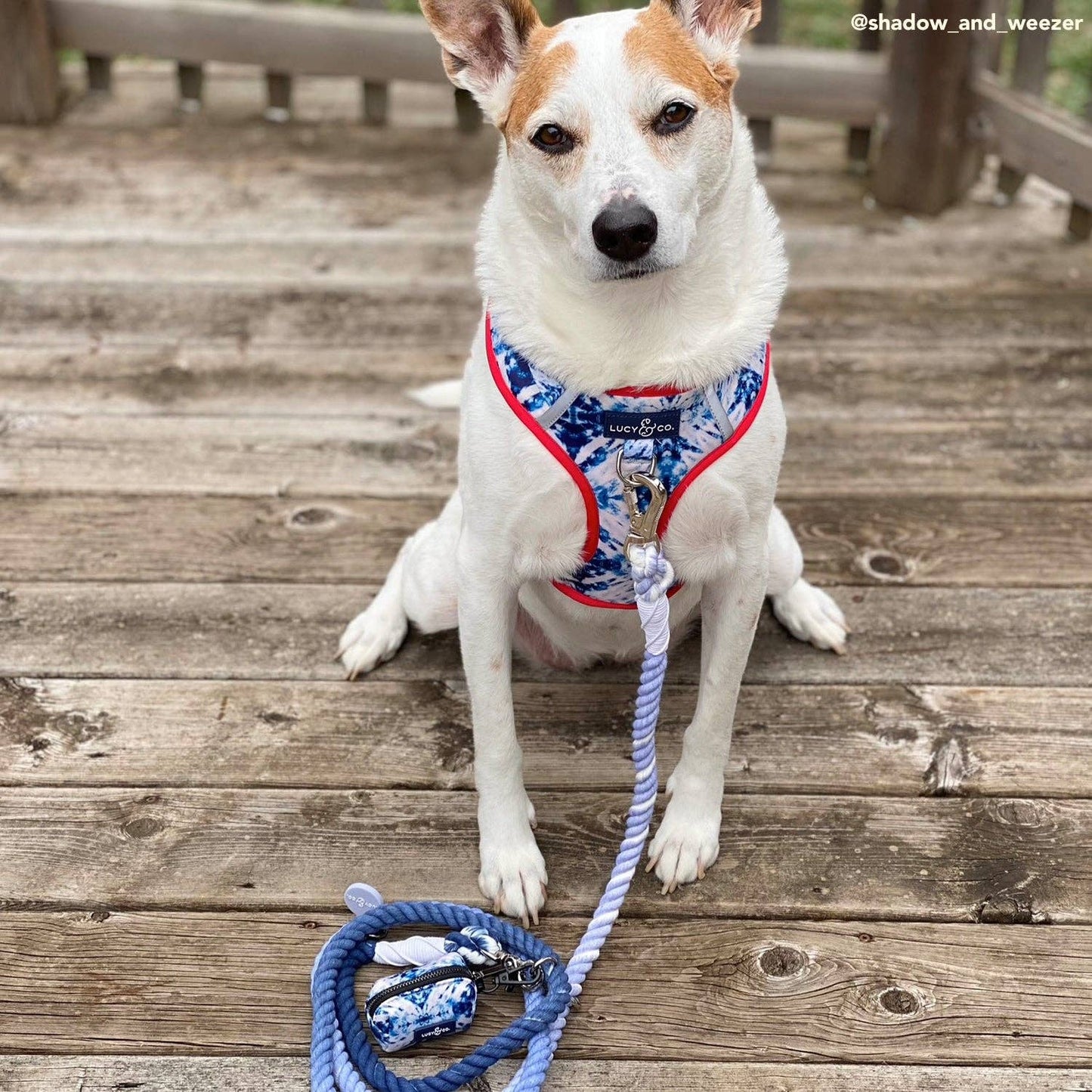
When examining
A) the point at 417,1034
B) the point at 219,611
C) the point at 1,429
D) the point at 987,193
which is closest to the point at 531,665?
the point at 219,611

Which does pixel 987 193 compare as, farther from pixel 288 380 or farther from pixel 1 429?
pixel 1 429

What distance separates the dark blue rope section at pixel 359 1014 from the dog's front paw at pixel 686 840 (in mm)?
265

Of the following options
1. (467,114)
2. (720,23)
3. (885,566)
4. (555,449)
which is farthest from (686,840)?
(467,114)

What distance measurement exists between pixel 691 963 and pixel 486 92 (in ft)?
4.55

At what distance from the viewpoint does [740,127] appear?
6.17 ft

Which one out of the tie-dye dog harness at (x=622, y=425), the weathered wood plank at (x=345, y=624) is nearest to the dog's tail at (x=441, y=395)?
the weathered wood plank at (x=345, y=624)

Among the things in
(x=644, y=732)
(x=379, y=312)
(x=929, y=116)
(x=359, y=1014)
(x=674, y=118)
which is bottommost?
(x=359, y=1014)

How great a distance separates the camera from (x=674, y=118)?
172cm

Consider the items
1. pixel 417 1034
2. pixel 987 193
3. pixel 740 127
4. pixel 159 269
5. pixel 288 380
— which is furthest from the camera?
pixel 987 193

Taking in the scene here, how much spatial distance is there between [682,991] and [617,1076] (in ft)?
0.56

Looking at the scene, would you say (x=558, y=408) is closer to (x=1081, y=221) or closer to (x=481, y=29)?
(x=481, y=29)

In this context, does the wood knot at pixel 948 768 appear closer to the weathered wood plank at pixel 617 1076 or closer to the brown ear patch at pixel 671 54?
the weathered wood plank at pixel 617 1076

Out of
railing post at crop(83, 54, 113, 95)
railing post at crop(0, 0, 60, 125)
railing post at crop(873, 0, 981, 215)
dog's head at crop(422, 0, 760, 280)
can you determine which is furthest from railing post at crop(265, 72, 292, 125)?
dog's head at crop(422, 0, 760, 280)

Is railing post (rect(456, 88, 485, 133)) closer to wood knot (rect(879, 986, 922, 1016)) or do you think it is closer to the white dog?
the white dog
